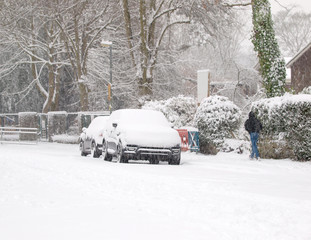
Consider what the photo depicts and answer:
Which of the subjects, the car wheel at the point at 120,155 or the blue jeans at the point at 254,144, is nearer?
the car wheel at the point at 120,155

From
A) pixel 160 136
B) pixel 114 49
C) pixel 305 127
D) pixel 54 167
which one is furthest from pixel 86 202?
pixel 114 49

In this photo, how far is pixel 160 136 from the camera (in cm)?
1792

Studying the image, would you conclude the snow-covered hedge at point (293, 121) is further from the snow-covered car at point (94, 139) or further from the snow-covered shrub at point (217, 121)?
the snow-covered car at point (94, 139)

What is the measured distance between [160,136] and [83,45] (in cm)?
2049

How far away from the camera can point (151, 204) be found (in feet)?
30.7

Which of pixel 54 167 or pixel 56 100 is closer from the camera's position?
pixel 54 167

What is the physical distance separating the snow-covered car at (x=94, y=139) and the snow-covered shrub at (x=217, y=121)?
13.6ft

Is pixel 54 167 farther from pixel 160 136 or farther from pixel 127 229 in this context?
pixel 127 229

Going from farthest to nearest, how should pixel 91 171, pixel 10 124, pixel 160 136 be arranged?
pixel 10 124, pixel 160 136, pixel 91 171

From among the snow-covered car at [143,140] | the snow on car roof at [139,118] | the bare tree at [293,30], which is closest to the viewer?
the snow-covered car at [143,140]

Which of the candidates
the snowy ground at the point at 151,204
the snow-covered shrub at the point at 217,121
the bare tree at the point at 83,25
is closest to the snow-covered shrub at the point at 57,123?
the bare tree at the point at 83,25

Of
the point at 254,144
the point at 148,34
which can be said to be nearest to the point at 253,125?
the point at 254,144

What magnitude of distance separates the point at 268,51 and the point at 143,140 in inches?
484

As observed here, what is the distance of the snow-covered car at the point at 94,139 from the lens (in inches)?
854
